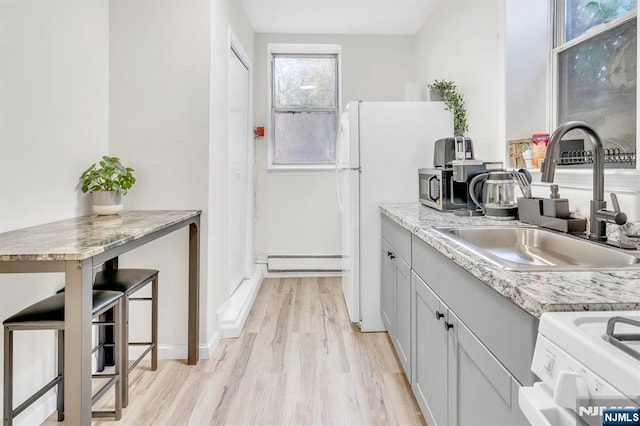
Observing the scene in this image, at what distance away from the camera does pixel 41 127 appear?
73.5 inches

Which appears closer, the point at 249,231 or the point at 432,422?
the point at 432,422

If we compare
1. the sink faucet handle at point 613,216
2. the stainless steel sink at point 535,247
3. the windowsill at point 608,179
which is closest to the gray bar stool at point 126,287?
the stainless steel sink at point 535,247

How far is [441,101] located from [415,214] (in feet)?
4.05

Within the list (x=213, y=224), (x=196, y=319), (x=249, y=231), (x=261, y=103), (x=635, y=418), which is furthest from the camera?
(x=261, y=103)

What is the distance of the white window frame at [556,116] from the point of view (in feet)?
4.90

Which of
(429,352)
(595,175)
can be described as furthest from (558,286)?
(429,352)

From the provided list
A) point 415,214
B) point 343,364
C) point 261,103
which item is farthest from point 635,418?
point 261,103

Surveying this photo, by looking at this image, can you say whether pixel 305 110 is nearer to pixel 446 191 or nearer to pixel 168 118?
pixel 168 118

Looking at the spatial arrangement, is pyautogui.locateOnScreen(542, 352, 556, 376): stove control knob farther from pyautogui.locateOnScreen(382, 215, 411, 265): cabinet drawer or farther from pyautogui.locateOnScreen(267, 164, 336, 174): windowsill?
pyautogui.locateOnScreen(267, 164, 336, 174): windowsill

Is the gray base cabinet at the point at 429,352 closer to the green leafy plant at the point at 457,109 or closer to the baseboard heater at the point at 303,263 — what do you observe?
the green leafy plant at the point at 457,109

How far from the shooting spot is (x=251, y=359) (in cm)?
254

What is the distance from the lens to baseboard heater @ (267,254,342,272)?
4562 millimetres

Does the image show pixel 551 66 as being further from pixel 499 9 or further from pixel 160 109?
pixel 160 109

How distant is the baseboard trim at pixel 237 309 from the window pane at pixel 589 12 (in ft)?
8.72
